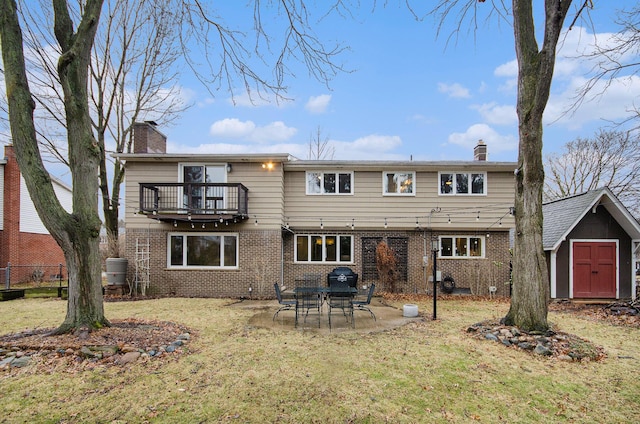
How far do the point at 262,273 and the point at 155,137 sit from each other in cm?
694

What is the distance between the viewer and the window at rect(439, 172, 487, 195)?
13.6 m

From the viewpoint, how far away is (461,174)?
13.7 meters

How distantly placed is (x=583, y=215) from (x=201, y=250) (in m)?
13.4

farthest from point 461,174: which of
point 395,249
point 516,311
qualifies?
point 516,311

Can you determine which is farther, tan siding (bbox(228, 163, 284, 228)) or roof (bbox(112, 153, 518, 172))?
tan siding (bbox(228, 163, 284, 228))

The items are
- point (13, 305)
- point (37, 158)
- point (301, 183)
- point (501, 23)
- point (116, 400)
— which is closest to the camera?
point (116, 400)

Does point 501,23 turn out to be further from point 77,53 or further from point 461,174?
point 77,53

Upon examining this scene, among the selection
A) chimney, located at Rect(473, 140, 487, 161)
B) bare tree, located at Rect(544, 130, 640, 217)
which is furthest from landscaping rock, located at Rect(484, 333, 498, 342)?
bare tree, located at Rect(544, 130, 640, 217)

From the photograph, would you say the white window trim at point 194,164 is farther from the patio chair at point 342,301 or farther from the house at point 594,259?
the house at point 594,259

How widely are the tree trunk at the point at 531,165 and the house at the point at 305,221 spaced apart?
234 inches

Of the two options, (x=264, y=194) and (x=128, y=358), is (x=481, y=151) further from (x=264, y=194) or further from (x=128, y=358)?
(x=128, y=358)

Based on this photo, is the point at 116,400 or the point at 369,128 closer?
the point at 116,400

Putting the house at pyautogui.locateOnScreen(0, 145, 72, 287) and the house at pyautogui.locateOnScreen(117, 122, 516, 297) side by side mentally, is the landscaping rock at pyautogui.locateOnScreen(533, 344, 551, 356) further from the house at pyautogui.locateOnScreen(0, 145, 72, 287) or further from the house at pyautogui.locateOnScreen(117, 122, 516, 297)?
the house at pyautogui.locateOnScreen(0, 145, 72, 287)

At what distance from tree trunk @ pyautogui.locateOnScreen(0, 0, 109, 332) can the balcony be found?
5.29m
